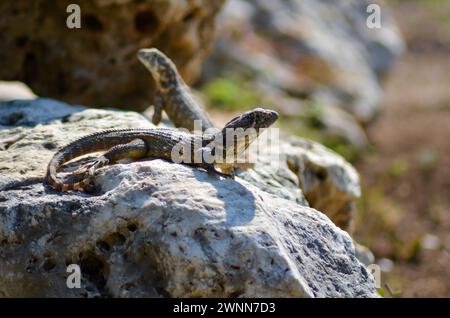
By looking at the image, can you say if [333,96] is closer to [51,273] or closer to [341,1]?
[341,1]

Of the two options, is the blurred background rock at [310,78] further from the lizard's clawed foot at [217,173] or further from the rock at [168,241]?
the lizard's clawed foot at [217,173]

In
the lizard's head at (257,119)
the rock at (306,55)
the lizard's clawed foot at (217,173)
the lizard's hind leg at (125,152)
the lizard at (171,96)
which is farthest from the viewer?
the rock at (306,55)

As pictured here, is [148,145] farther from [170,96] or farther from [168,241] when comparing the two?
[170,96]

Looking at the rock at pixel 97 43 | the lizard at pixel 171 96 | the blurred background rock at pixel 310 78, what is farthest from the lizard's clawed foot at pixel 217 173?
the rock at pixel 97 43

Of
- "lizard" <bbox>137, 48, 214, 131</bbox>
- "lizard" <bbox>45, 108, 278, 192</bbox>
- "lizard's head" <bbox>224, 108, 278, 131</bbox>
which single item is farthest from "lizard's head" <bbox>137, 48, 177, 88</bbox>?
"lizard's head" <bbox>224, 108, 278, 131</bbox>

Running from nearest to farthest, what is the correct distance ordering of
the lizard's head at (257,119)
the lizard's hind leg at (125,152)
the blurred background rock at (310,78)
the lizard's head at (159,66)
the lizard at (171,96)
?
1. the lizard's head at (257,119)
2. the lizard's hind leg at (125,152)
3. the lizard at (171,96)
4. the lizard's head at (159,66)
5. the blurred background rock at (310,78)
